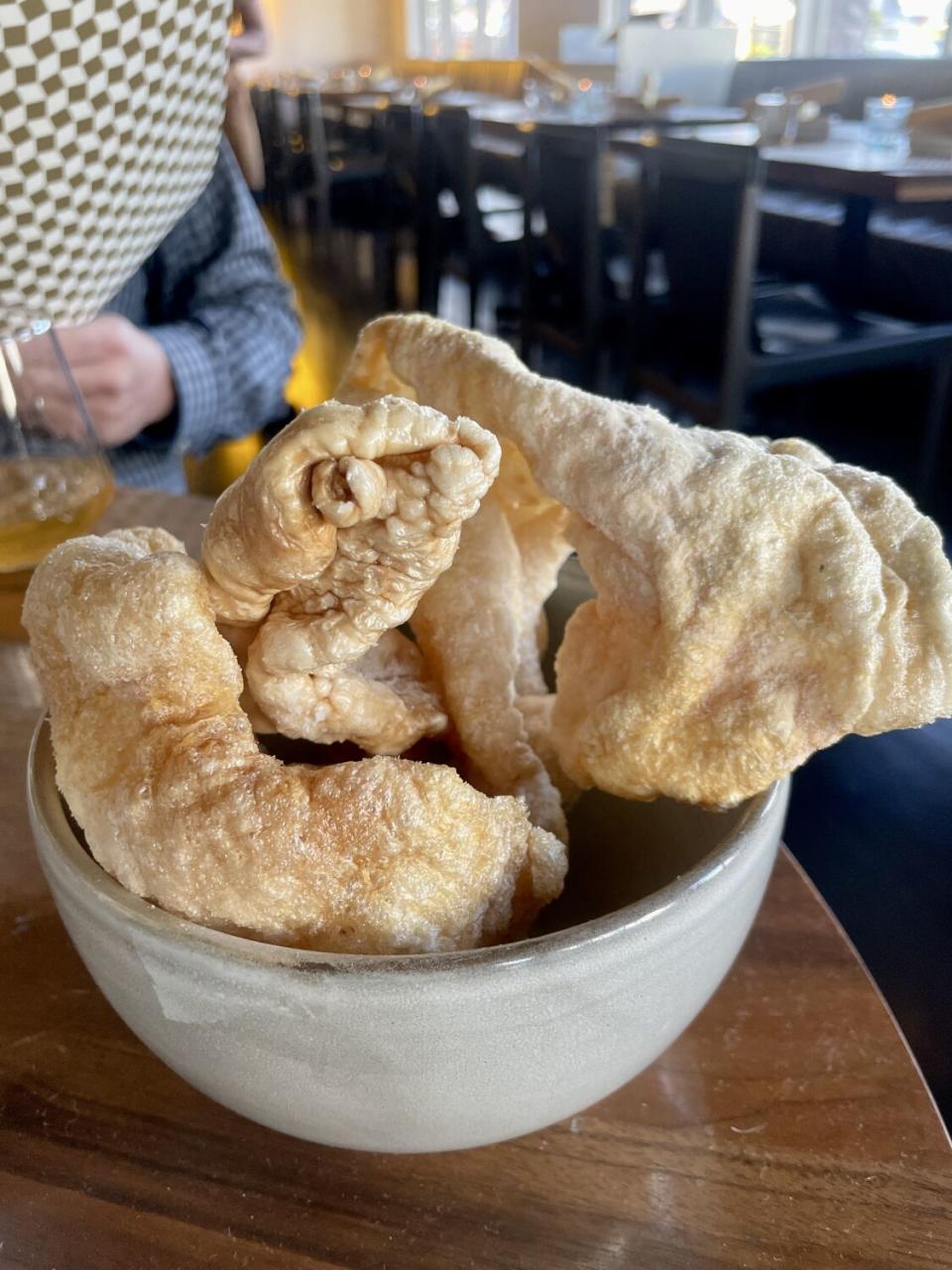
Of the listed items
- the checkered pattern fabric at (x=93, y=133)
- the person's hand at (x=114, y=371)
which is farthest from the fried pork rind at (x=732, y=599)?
the person's hand at (x=114, y=371)

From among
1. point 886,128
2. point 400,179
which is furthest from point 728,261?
point 400,179

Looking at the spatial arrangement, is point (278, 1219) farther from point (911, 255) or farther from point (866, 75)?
point (866, 75)

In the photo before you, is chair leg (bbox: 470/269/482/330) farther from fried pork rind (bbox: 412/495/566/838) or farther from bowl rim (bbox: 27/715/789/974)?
bowl rim (bbox: 27/715/789/974)

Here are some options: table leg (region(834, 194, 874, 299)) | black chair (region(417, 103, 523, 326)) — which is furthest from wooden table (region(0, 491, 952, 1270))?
black chair (region(417, 103, 523, 326))

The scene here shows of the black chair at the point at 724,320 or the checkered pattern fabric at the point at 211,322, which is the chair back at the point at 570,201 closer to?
the black chair at the point at 724,320

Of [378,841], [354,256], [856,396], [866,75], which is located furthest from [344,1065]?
[866,75]

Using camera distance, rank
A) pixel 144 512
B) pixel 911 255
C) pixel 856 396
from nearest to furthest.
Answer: pixel 144 512
pixel 911 255
pixel 856 396

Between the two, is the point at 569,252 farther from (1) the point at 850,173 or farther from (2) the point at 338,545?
(2) the point at 338,545
